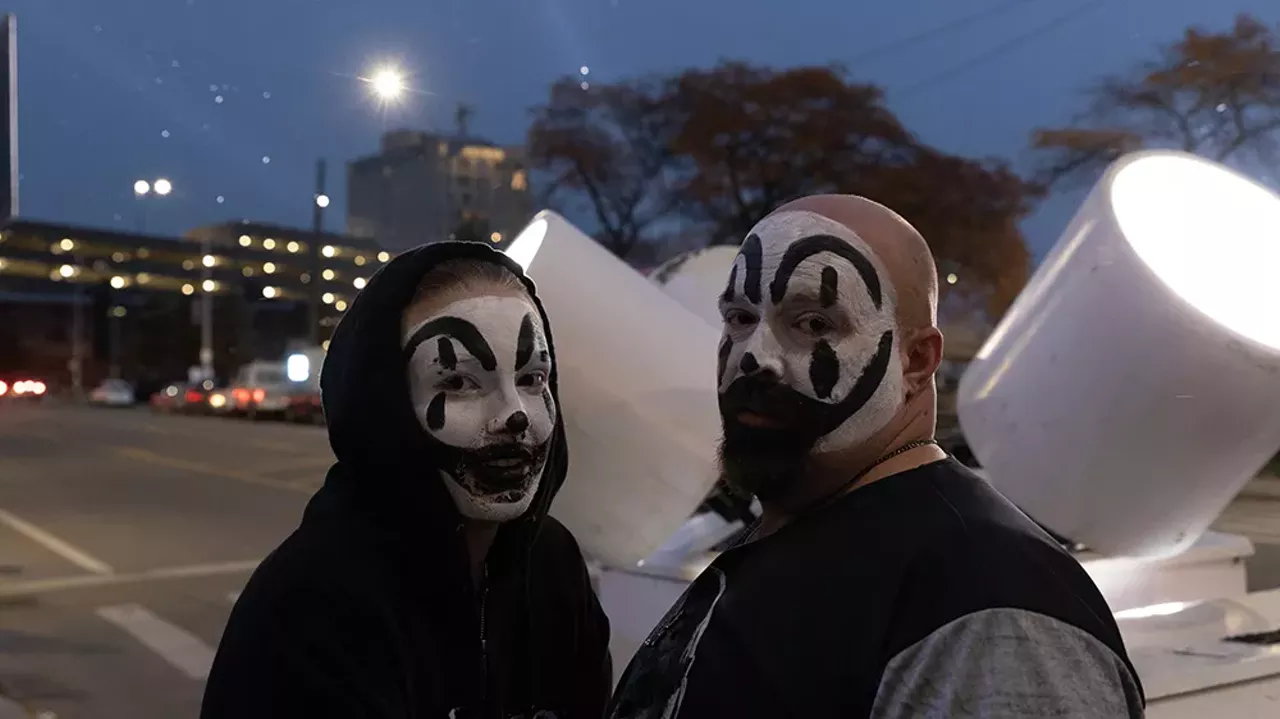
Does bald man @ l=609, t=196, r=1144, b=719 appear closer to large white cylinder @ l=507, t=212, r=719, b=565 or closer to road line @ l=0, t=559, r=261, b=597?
large white cylinder @ l=507, t=212, r=719, b=565

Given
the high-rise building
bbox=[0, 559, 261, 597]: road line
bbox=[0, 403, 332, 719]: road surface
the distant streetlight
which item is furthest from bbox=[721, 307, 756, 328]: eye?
the high-rise building

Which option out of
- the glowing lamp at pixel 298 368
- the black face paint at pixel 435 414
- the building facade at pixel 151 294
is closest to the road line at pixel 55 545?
the black face paint at pixel 435 414

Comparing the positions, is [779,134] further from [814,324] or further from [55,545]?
[814,324]

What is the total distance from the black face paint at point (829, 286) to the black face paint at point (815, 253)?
27 millimetres

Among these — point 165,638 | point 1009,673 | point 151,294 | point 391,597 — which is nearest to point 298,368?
point 165,638

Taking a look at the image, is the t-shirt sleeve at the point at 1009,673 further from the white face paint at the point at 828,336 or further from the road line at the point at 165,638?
the road line at the point at 165,638

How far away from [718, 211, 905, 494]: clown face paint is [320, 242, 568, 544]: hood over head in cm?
64

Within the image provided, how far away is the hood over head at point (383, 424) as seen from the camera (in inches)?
73.0

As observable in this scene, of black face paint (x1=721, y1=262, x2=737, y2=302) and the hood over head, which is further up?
black face paint (x1=721, y1=262, x2=737, y2=302)

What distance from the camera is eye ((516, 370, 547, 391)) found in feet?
6.61

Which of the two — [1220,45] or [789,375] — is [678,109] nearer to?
[1220,45]

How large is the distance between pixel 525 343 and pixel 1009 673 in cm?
110

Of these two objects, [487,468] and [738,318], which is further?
[487,468]

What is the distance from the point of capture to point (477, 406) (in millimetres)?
1932
